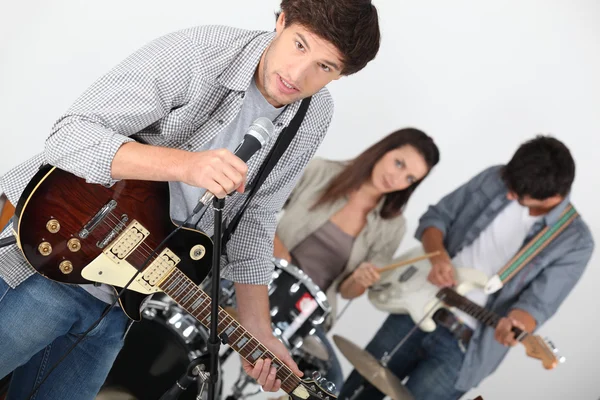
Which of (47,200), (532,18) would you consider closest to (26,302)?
(47,200)

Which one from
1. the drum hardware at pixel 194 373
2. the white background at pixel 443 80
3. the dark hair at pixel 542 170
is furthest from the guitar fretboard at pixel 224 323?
the white background at pixel 443 80

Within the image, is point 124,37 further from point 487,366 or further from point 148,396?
point 487,366

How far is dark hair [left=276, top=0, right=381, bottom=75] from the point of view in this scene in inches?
57.9

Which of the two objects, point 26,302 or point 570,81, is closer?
point 26,302

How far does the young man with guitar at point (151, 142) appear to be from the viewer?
1298 mm

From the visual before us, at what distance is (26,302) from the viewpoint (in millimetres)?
1488

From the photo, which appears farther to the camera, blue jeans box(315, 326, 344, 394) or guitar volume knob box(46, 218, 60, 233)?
blue jeans box(315, 326, 344, 394)

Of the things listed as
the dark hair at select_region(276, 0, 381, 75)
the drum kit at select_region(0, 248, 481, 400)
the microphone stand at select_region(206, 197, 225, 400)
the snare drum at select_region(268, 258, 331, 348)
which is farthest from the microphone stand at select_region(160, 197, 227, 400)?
the snare drum at select_region(268, 258, 331, 348)

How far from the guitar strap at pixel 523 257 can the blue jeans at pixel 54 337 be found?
2.01 m

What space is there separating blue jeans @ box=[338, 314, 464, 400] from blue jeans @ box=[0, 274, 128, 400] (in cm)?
187

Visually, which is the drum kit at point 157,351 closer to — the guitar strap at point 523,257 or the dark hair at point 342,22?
the guitar strap at point 523,257

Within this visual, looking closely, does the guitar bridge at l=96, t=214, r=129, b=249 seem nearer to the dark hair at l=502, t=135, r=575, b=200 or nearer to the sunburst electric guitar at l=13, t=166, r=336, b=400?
the sunburst electric guitar at l=13, t=166, r=336, b=400

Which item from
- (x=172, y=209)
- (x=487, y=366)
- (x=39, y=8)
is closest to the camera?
(x=172, y=209)

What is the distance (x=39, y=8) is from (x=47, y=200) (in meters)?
2.44
